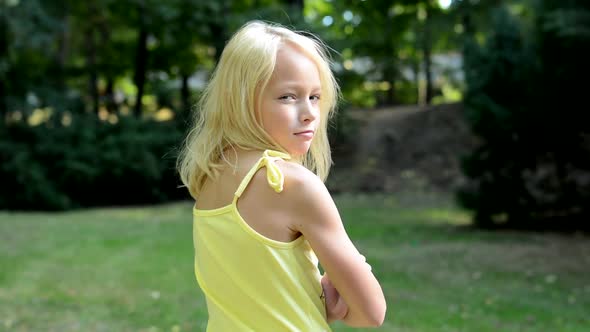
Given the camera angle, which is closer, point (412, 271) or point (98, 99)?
point (412, 271)

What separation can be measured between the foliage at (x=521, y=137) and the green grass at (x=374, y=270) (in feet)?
2.42

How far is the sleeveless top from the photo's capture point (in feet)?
4.45

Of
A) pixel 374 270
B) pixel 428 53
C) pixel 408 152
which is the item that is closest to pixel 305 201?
pixel 374 270

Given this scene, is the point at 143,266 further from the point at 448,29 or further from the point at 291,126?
the point at 448,29

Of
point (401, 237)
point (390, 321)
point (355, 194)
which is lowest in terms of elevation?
point (355, 194)

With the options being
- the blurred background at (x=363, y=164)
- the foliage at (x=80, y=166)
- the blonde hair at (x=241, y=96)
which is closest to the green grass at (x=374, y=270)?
the blurred background at (x=363, y=164)

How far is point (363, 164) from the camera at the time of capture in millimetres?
18062

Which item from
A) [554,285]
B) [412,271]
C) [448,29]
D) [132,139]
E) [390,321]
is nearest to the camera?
[390,321]

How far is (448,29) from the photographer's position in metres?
18.5

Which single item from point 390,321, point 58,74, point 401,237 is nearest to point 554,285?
point 390,321

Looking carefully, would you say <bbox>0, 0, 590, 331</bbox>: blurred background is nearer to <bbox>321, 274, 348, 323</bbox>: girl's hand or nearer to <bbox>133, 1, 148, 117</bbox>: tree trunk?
<bbox>133, 1, 148, 117</bbox>: tree trunk

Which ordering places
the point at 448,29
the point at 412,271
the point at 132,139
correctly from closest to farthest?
the point at 412,271, the point at 132,139, the point at 448,29

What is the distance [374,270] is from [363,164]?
32.6 ft

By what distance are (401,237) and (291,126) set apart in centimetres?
931
